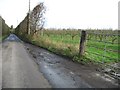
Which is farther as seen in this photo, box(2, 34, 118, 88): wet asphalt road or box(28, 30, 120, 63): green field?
box(28, 30, 120, 63): green field

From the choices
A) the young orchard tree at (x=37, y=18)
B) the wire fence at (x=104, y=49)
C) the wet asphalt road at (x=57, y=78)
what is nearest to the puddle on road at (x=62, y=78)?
the wet asphalt road at (x=57, y=78)

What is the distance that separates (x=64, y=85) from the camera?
289 inches

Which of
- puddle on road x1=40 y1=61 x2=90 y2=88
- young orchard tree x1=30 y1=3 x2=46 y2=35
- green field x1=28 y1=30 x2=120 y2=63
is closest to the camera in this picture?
puddle on road x1=40 y1=61 x2=90 y2=88

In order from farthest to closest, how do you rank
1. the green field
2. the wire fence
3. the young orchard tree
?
the young orchard tree, the green field, the wire fence

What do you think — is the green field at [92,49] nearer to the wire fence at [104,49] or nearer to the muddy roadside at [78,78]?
the wire fence at [104,49]

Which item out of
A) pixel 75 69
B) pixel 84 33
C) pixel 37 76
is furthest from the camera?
pixel 84 33


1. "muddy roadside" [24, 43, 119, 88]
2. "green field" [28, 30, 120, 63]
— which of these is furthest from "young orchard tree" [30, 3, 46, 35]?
"muddy roadside" [24, 43, 119, 88]

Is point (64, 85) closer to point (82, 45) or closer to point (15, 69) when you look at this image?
point (15, 69)

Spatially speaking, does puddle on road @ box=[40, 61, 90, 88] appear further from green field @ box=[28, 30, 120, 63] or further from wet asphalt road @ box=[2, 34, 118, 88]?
green field @ box=[28, 30, 120, 63]

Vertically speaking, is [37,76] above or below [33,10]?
below

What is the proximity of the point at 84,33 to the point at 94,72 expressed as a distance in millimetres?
4198

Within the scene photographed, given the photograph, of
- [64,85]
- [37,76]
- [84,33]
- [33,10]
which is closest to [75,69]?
[37,76]

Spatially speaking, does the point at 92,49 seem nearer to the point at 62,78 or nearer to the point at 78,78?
the point at 78,78

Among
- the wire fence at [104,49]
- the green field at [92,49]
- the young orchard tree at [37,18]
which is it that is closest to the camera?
the wire fence at [104,49]
